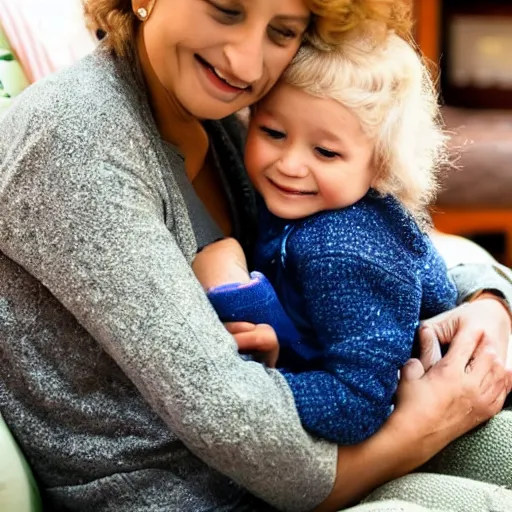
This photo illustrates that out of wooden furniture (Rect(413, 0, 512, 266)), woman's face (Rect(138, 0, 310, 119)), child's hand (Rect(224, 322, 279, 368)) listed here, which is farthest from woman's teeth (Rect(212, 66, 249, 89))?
wooden furniture (Rect(413, 0, 512, 266))

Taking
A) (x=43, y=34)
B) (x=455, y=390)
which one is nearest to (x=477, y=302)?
(x=455, y=390)

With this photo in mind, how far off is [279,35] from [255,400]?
0.48m

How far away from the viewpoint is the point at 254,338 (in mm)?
1089

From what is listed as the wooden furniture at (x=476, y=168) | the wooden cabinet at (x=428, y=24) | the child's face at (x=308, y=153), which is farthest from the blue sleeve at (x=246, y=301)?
the wooden cabinet at (x=428, y=24)

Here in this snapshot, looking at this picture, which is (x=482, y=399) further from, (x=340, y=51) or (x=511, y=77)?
(x=511, y=77)

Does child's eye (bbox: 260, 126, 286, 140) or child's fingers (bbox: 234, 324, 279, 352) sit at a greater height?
child's eye (bbox: 260, 126, 286, 140)

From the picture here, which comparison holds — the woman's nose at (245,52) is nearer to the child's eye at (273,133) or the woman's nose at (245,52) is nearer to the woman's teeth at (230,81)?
the woman's teeth at (230,81)

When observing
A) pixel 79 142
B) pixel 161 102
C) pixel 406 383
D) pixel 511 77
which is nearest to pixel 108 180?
pixel 79 142

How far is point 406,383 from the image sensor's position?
1195 mm

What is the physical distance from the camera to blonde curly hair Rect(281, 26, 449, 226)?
1141mm

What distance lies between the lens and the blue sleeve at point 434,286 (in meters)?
1.27

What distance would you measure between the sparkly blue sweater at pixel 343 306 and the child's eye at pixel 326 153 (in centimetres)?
8

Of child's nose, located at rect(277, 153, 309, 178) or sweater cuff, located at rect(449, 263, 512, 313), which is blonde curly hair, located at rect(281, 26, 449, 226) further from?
sweater cuff, located at rect(449, 263, 512, 313)

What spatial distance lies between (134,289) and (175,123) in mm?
379
